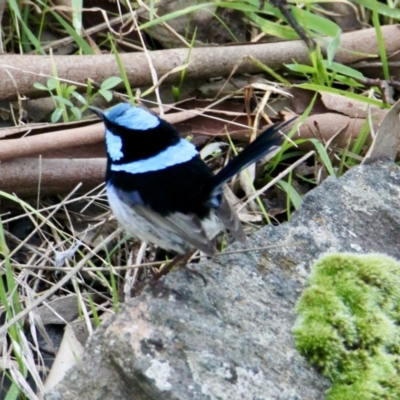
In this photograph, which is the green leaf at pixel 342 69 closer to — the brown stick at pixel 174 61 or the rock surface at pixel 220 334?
the brown stick at pixel 174 61

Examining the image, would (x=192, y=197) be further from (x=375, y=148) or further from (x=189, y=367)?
(x=375, y=148)

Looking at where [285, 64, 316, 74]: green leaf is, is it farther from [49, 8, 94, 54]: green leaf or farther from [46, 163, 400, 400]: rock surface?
[46, 163, 400, 400]: rock surface

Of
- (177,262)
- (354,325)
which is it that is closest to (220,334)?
(354,325)

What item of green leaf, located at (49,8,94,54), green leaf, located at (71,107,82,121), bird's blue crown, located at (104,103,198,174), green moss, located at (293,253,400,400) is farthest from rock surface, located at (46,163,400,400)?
green leaf, located at (49,8,94,54)

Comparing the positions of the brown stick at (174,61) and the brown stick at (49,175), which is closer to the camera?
the brown stick at (49,175)

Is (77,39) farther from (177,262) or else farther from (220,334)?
(220,334)

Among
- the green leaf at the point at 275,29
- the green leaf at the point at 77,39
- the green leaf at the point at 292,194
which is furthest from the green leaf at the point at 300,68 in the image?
the green leaf at the point at 77,39
